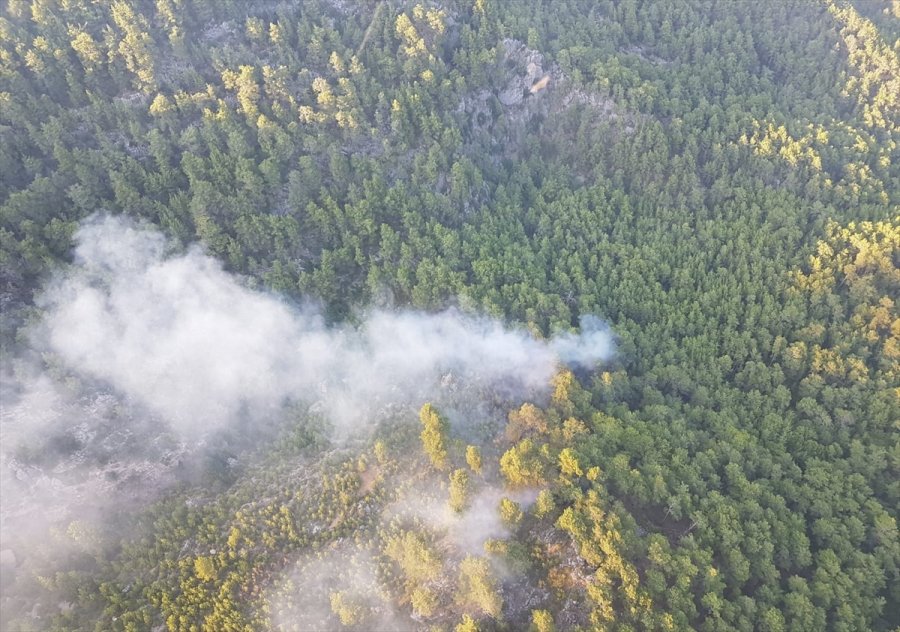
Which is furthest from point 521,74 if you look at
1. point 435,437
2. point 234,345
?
point 435,437

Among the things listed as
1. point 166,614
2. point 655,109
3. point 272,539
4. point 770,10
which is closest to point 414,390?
point 272,539

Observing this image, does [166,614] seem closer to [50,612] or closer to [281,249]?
[50,612]

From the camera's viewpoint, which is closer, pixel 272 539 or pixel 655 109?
pixel 272 539

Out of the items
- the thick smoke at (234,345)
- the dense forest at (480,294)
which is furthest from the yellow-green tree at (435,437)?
the thick smoke at (234,345)

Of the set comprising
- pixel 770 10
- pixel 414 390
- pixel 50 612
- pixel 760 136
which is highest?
pixel 770 10

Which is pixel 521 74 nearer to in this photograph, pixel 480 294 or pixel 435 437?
pixel 480 294

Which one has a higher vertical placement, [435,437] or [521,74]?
[521,74]

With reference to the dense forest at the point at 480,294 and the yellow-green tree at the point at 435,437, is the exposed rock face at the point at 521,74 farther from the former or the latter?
the yellow-green tree at the point at 435,437
